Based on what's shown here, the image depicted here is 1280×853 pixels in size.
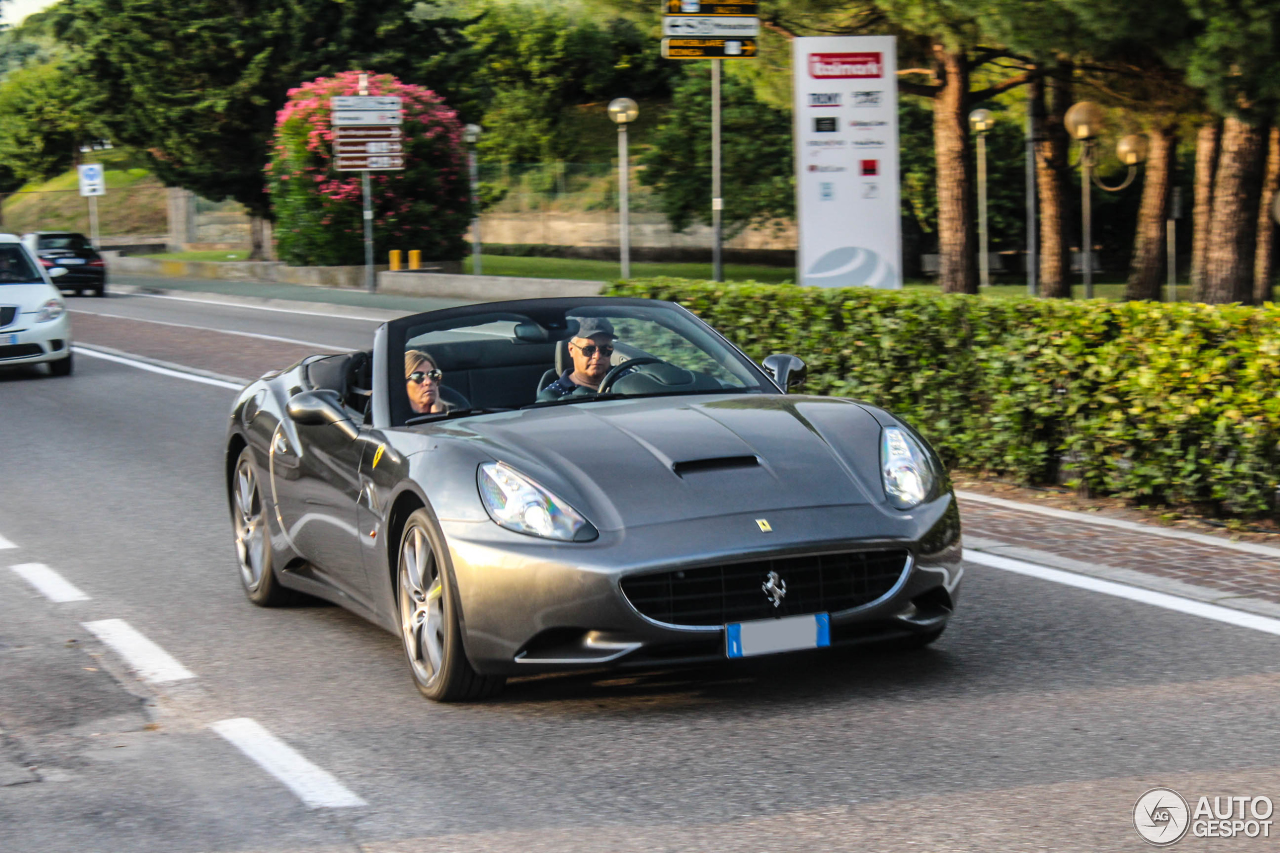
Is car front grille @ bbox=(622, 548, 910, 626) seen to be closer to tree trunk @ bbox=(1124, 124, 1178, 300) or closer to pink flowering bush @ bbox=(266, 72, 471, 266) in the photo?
tree trunk @ bbox=(1124, 124, 1178, 300)

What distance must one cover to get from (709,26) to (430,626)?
12.9 m

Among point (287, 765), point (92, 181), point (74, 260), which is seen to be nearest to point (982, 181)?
point (74, 260)

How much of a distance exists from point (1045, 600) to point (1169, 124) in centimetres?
2294

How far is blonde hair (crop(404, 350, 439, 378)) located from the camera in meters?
6.11

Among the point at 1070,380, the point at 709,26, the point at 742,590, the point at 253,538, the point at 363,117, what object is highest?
the point at 363,117

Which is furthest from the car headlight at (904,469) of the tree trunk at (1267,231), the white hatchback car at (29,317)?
the tree trunk at (1267,231)

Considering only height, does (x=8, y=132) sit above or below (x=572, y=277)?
above

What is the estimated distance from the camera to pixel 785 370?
6.43m

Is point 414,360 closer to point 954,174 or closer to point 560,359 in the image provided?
point 560,359

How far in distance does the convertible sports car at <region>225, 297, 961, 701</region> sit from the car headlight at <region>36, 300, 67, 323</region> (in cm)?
1317

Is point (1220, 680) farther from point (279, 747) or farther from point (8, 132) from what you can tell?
point (8, 132)

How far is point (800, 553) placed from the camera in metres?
4.90

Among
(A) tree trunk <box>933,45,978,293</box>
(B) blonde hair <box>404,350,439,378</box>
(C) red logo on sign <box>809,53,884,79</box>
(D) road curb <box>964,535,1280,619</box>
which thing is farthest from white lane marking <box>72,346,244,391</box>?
(A) tree trunk <box>933,45,978,293</box>

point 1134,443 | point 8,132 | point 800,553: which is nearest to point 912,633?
point 800,553
